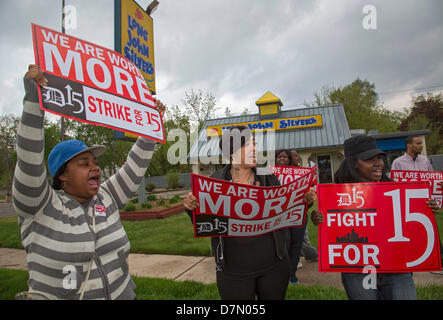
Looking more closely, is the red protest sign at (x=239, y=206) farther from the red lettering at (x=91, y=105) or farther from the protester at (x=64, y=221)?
the red lettering at (x=91, y=105)

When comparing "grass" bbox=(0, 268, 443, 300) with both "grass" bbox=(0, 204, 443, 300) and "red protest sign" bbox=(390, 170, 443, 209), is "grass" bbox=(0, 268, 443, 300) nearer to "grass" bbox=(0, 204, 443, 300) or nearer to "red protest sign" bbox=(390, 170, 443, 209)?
"grass" bbox=(0, 204, 443, 300)

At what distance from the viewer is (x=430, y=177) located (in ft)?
A: 13.4

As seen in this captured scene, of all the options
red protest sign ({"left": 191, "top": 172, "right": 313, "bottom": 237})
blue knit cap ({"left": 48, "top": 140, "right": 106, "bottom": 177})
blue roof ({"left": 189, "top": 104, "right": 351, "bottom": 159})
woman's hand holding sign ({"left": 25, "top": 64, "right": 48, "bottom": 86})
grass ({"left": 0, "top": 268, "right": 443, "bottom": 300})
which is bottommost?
grass ({"left": 0, "top": 268, "right": 443, "bottom": 300})

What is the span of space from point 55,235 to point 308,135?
58.6 ft

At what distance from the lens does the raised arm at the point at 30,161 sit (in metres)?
1.53

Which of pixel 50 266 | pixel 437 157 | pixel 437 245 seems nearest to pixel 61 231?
pixel 50 266

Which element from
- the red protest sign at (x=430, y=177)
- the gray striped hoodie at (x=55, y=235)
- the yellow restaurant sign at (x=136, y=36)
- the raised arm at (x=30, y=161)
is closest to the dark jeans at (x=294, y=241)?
the red protest sign at (x=430, y=177)

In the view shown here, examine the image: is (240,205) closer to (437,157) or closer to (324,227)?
(324,227)

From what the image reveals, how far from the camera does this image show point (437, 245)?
220 cm

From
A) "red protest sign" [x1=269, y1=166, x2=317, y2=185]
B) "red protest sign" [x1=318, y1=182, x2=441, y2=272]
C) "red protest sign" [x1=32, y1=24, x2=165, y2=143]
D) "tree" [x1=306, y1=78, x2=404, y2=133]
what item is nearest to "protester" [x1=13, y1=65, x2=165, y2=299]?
"red protest sign" [x1=32, y1=24, x2=165, y2=143]

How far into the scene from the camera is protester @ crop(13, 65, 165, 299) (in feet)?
5.08

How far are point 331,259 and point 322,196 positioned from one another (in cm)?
53


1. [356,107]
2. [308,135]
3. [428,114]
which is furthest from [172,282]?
[428,114]

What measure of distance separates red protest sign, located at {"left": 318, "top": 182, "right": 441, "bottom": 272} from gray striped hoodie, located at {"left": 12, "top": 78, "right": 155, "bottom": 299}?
5.59 ft
